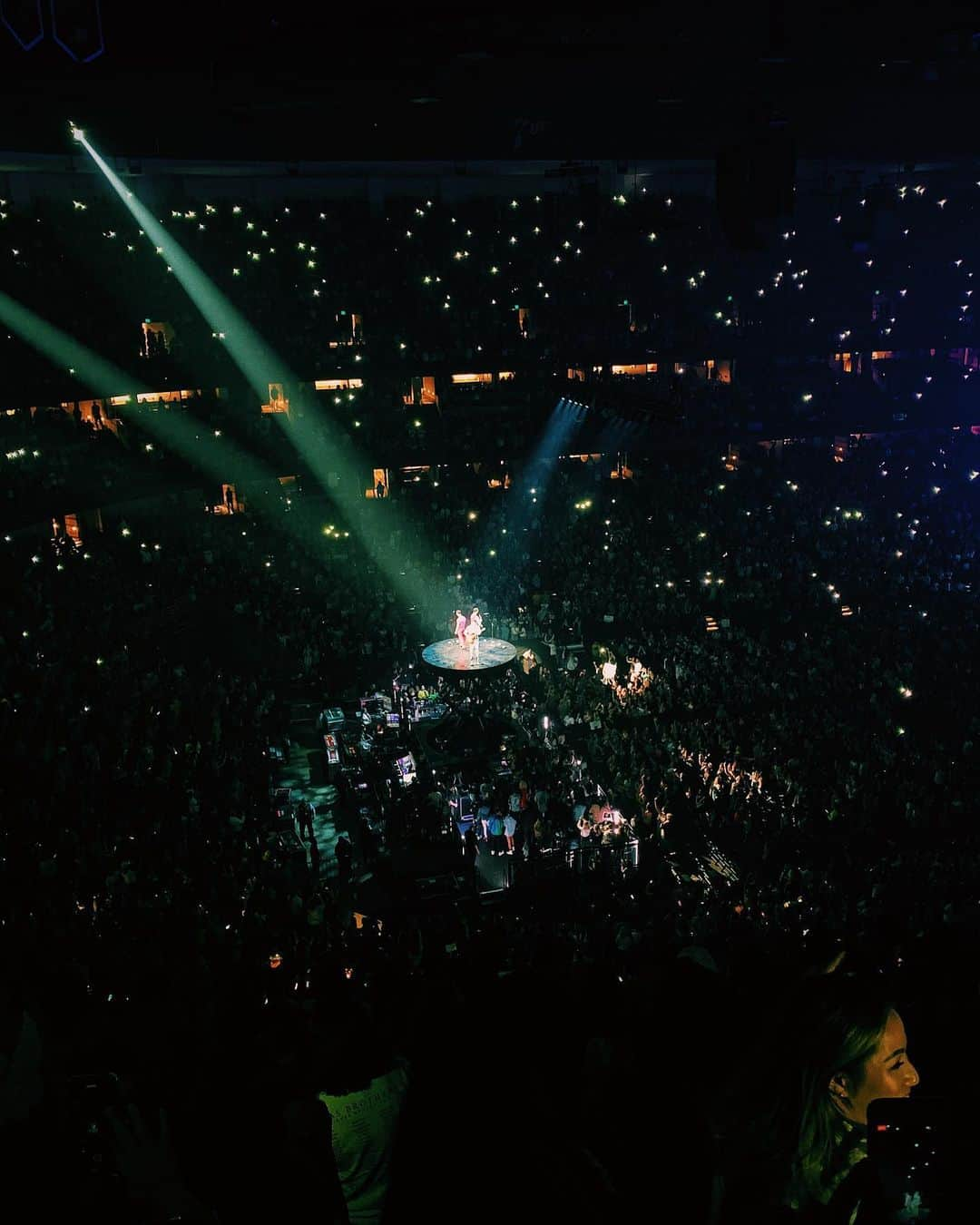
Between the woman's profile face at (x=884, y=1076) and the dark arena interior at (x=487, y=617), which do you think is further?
the woman's profile face at (x=884, y=1076)

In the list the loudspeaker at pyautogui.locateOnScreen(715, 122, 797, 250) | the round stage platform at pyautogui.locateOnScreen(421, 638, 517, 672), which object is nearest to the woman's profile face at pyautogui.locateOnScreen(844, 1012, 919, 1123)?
the loudspeaker at pyautogui.locateOnScreen(715, 122, 797, 250)

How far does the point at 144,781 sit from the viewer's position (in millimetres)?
12891

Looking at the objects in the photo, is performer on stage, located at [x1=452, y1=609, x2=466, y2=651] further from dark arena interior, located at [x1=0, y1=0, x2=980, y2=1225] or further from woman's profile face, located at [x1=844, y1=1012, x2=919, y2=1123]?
woman's profile face, located at [x1=844, y1=1012, x2=919, y2=1123]

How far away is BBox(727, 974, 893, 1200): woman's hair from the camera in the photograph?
3961 mm

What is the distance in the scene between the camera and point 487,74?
15.8 metres

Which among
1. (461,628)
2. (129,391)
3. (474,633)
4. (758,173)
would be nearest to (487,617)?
Answer: (461,628)

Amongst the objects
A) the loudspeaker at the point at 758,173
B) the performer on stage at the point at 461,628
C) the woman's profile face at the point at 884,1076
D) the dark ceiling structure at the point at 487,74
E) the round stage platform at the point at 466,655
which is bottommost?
the woman's profile face at the point at 884,1076

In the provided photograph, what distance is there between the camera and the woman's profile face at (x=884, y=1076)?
4102 millimetres

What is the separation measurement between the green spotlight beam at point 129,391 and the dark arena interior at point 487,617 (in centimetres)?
12

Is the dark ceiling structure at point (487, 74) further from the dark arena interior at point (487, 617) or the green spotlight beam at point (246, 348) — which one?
the green spotlight beam at point (246, 348)

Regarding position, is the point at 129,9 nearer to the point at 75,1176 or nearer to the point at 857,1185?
the point at 75,1176

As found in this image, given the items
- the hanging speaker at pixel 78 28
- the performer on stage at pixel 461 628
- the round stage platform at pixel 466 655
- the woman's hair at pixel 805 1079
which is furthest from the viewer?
the performer on stage at pixel 461 628

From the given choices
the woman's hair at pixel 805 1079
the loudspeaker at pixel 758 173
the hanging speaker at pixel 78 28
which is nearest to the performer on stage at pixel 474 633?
the loudspeaker at pixel 758 173

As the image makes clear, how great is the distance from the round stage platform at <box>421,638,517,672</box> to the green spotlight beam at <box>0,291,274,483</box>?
10465 mm
